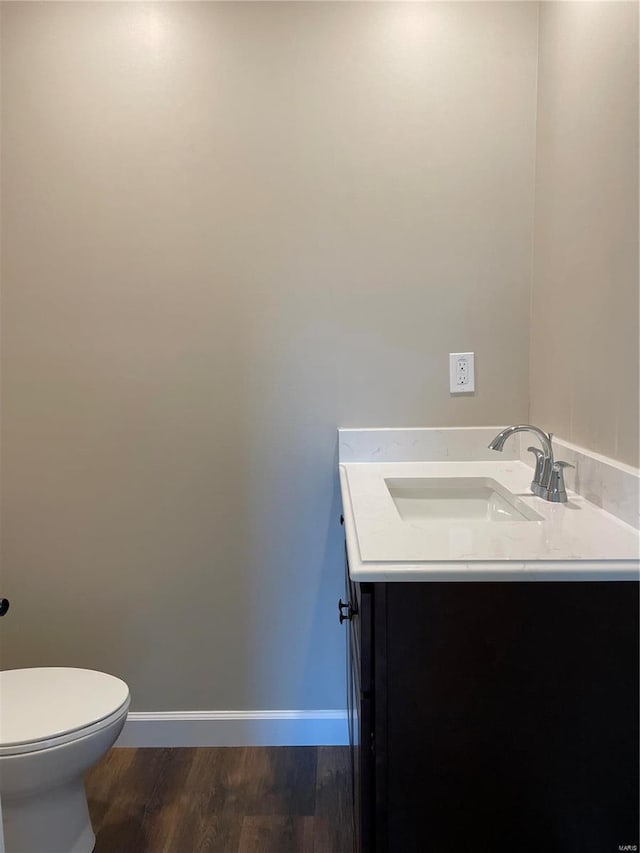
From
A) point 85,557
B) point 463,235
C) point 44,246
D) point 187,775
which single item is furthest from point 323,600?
point 44,246

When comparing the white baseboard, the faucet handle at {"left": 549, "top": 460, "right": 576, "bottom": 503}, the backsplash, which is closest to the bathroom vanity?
the faucet handle at {"left": 549, "top": 460, "right": 576, "bottom": 503}

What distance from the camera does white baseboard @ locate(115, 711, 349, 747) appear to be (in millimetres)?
1833

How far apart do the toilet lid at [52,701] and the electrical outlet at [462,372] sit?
1268 mm

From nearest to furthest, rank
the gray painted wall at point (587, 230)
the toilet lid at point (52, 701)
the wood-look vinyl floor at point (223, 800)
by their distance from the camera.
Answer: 1. the gray painted wall at point (587, 230)
2. the toilet lid at point (52, 701)
3. the wood-look vinyl floor at point (223, 800)

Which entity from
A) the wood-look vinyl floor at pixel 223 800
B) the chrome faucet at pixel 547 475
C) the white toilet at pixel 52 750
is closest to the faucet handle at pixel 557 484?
the chrome faucet at pixel 547 475

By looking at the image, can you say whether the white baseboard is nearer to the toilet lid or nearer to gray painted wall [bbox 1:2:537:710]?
gray painted wall [bbox 1:2:537:710]

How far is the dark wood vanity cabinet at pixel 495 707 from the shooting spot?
86 cm

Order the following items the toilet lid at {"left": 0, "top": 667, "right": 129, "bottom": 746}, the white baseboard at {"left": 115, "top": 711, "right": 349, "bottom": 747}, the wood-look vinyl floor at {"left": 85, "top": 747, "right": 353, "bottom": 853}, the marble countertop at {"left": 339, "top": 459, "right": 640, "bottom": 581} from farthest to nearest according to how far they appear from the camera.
Answer: the white baseboard at {"left": 115, "top": 711, "right": 349, "bottom": 747} → the wood-look vinyl floor at {"left": 85, "top": 747, "right": 353, "bottom": 853} → the toilet lid at {"left": 0, "top": 667, "right": 129, "bottom": 746} → the marble countertop at {"left": 339, "top": 459, "right": 640, "bottom": 581}

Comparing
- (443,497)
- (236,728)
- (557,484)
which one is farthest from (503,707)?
(236,728)

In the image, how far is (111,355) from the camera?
70.1 inches

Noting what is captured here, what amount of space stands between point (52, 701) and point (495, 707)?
3.56 ft

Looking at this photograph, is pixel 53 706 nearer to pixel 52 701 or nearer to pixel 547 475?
pixel 52 701

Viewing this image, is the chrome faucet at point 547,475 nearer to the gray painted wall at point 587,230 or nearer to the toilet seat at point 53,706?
the gray painted wall at point 587,230

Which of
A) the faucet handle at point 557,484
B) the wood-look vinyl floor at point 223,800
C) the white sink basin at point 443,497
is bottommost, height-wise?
the wood-look vinyl floor at point 223,800
